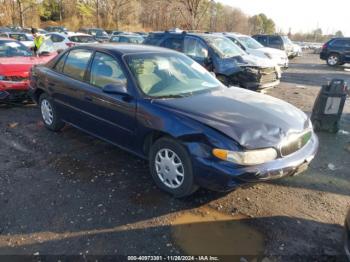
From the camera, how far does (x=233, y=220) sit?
3.39 m

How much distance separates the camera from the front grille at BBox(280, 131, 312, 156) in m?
3.43

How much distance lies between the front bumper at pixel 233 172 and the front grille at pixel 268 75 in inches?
206

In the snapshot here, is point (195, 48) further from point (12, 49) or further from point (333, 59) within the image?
point (333, 59)

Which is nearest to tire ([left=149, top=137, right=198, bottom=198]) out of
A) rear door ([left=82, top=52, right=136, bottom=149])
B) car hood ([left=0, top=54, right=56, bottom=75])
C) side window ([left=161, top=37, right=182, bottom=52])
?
rear door ([left=82, top=52, right=136, bottom=149])

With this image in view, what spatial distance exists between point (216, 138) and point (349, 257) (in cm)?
151

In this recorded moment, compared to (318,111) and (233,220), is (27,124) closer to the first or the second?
(233,220)

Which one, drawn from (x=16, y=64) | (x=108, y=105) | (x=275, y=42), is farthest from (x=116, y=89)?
(x=275, y=42)

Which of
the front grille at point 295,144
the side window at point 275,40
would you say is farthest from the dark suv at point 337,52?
the front grille at point 295,144

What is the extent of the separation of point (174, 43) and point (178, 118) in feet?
20.0

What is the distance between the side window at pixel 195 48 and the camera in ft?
28.7

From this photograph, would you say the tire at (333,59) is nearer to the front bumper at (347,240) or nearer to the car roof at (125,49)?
the car roof at (125,49)

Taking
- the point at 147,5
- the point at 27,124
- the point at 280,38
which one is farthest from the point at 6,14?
the point at 27,124

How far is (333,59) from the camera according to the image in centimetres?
2005

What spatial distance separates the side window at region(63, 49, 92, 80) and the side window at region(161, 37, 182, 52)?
4306 mm
